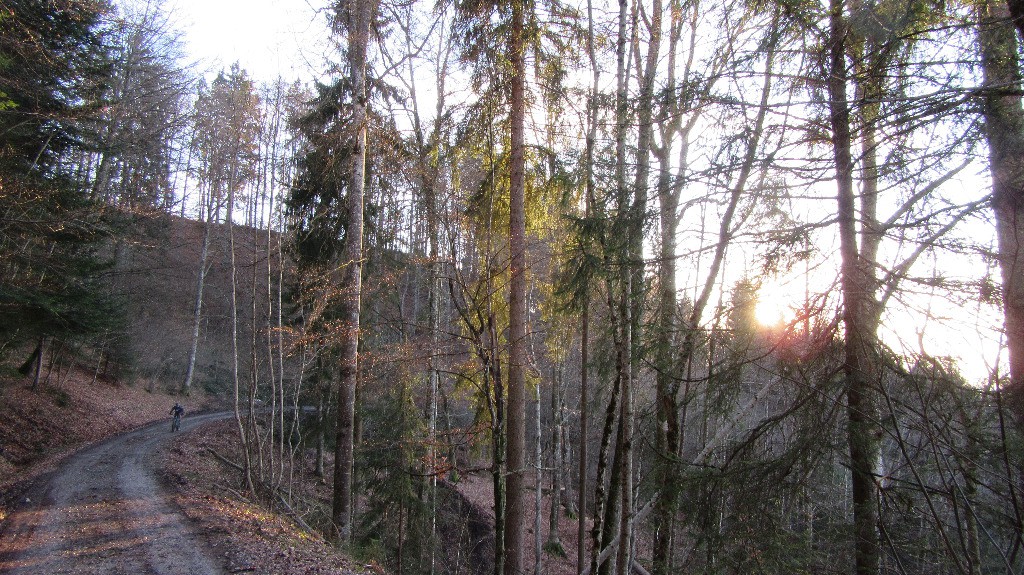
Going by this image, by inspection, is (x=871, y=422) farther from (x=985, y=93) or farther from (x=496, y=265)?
(x=496, y=265)

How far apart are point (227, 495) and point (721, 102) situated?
11.9 m

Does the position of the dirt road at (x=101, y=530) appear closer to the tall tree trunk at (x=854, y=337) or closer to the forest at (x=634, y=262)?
the forest at (x=634, y=262)

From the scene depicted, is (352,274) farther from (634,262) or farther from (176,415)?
(176,415)

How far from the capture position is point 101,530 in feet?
26.4

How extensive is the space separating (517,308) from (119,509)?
26.5 ft

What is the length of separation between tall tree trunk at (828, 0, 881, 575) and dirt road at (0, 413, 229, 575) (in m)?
6.89

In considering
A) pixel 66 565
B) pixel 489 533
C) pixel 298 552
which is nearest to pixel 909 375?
pixel 298 552

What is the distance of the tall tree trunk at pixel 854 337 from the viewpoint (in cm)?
370

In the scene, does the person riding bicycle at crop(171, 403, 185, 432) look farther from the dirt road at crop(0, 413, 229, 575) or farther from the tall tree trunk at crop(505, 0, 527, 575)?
the tall tree trunk at crop(505, 0, 527, 575)

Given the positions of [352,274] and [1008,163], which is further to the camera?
[352,274]

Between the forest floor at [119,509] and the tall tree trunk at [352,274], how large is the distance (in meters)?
1.10

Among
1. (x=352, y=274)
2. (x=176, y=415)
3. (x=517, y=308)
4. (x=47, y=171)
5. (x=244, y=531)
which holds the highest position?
(x=47, y=171)

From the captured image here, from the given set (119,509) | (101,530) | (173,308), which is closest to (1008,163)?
(101,530)

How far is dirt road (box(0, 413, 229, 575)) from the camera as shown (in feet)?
21.7
